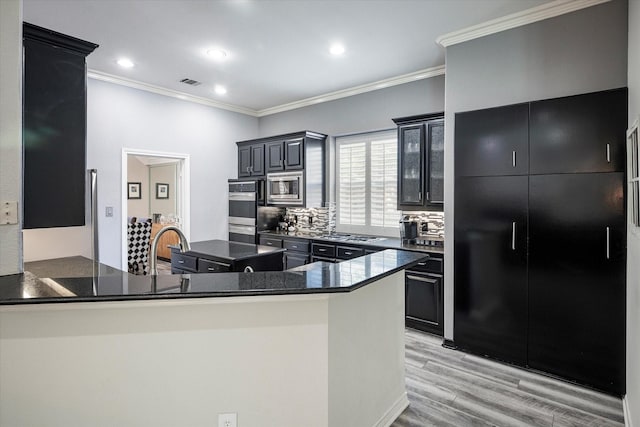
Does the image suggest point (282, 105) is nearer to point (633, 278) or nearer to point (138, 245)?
point (138, 245)

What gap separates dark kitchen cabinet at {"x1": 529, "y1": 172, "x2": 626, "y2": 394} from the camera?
2584 millimetres

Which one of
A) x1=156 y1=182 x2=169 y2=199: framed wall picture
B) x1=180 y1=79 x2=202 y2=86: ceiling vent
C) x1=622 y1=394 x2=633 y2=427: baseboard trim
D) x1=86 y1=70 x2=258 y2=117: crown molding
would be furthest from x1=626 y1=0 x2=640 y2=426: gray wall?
x1=156 y1=182 x2=169 y2=199: framed wall picture

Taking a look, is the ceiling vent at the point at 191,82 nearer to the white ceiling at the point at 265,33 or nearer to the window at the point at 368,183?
the white ceiling at the point at 265,33

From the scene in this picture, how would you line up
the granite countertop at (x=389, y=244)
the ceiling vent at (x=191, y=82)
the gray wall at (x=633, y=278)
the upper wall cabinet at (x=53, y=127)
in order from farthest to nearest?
the ceiling vent at (x=191, y=82), the granite countertop at (x=389, y=244), the gray wall at (x=633, y=278), the upper wall cabinet at (x=53, y=127)

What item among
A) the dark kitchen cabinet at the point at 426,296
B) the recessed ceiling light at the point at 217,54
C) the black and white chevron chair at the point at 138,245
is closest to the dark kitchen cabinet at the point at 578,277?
the dark kitchen cabinet at the point at 426,296

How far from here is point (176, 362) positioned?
5.02ft

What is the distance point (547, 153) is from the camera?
284 centimetres

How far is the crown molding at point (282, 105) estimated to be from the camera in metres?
4.23

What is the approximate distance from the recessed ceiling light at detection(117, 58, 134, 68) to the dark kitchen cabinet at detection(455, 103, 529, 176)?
356 cm

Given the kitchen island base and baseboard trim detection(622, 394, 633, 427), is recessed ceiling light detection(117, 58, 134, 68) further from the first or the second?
baseboard trim detection(622, 394, 633, 427)

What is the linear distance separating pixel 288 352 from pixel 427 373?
1775 millimetres

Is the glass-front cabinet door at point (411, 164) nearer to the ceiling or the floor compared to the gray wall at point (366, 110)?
nearer to the floor

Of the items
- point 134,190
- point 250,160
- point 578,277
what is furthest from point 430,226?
point 134,190

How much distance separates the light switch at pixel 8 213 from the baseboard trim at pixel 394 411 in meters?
2.18
